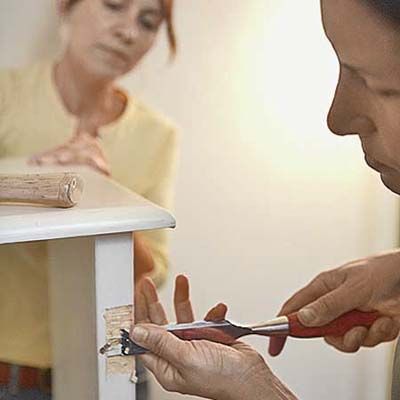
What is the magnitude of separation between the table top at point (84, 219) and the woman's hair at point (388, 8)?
0.80 feet

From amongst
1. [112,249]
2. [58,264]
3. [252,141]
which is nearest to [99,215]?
[112,249]

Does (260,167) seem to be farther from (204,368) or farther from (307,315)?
(204,368)

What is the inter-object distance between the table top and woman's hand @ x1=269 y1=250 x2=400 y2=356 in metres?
0.28

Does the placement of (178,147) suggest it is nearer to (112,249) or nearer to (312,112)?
(312,112)

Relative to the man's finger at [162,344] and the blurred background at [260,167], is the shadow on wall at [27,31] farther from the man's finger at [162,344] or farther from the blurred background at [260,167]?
the man's finger at [162,344]

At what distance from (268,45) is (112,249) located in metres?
0.38

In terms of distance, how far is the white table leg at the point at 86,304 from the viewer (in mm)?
674

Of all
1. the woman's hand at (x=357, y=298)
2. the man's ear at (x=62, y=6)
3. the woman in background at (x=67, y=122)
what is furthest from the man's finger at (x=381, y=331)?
the man's ear at (x=62, y=6)

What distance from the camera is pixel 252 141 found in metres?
0.96

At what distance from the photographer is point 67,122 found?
0.88 metres

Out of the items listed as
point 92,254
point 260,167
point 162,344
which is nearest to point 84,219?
point 92,254

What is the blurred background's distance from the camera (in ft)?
3.02

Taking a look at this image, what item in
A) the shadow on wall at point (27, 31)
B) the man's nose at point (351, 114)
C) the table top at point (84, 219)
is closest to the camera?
the table top at point (84, 219)

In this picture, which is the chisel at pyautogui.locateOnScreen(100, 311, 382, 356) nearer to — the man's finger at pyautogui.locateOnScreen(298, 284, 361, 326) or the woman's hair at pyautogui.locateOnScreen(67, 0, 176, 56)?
the man's finger at pyautogui.locateOnScreen(298, 284, 361, 326)
